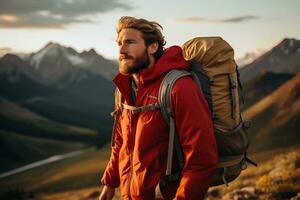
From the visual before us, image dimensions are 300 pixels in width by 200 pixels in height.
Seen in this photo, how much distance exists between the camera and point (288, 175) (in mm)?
12312

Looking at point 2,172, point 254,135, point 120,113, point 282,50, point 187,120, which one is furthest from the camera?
point 282,50

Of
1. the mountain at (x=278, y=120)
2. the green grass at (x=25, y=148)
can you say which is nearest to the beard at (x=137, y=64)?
the mountain at (x=278, y=120)

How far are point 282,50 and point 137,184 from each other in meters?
184

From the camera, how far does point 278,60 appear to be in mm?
177500

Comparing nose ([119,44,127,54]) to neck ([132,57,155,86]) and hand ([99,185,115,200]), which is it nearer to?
neck ([132,57,155,86])

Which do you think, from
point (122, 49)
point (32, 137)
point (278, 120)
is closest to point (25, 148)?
point (32, 137)

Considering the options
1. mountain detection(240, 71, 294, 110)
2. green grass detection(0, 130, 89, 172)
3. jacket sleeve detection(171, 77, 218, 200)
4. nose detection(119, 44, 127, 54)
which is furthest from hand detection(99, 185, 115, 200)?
green grass detection(0, 130, 89, 172)

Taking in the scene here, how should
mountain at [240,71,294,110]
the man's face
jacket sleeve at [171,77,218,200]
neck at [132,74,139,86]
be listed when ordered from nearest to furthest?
jacket sleeve at [171,77,218,200]
the man's face
neck at [132,74,139,86]
mountain at [240,71,294,110]

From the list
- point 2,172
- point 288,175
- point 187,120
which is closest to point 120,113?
point 187,120

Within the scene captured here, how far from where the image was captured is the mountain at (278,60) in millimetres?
163337

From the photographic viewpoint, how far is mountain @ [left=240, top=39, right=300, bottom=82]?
163 m

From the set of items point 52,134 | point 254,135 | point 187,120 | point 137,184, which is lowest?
point 52,134

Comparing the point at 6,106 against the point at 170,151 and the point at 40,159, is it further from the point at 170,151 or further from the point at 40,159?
the point at 170,151

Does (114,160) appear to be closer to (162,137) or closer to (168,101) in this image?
(162,137)
